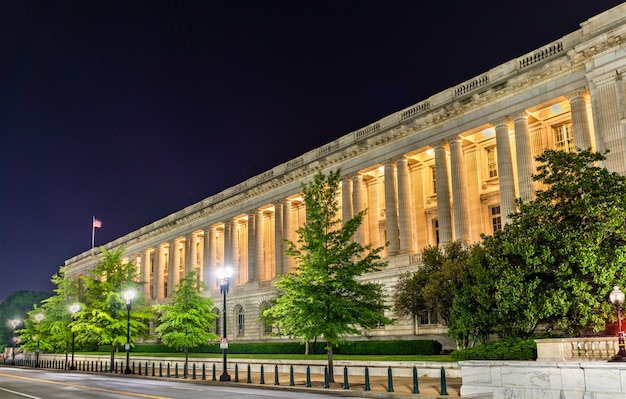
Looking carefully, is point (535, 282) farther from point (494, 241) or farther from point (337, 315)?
point (337, 315)

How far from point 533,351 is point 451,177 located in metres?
27.2

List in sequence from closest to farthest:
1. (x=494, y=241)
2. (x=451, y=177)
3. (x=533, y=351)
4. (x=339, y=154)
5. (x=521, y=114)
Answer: (x=533, y=351) < (x=494, y=241) < (x=521, y=114) < (x=451, y=177) < (x=339, y=154)

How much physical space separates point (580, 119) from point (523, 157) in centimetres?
479

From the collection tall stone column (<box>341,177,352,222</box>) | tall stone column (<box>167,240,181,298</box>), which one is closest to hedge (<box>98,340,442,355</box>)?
tall stone column (<box>341,177,352,222</box>)

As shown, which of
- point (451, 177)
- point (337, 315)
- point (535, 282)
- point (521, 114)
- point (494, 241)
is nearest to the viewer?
point (535, 282)

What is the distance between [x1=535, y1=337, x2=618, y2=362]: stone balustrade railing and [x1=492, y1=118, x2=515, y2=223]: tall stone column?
74.6 feet

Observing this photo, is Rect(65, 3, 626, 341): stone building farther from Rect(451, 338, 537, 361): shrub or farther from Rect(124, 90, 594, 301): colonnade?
Rect(451, 338, 537, 361): shrub

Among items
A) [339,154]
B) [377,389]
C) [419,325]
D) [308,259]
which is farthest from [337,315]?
[339,154]

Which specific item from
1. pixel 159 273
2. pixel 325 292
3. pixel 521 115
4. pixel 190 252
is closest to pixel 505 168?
pixel 521 115

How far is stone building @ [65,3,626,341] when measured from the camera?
3675 cm

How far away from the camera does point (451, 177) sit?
155 feet

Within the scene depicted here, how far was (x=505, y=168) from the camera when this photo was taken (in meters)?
42.5

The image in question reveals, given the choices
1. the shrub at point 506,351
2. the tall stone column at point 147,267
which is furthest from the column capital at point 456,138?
the tall stone column at point 147,267

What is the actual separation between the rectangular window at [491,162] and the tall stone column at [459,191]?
2897 millimetres
